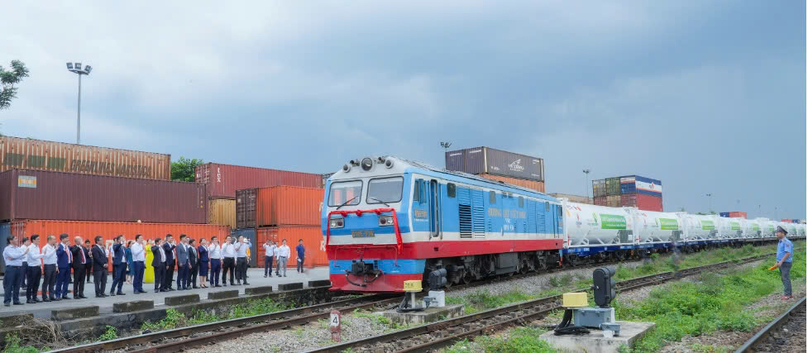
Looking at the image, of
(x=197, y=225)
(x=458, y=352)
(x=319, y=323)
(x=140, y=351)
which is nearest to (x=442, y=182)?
(x=319, y=323)

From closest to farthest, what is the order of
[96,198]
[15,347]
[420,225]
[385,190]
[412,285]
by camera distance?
[15,347]
[412,285]
[420,225]
[385,190]
[96,198]

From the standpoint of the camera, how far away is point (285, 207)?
100 feet

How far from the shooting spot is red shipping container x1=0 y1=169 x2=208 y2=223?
2406 centimetres

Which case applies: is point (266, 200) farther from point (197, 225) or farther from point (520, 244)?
point (520, 244)

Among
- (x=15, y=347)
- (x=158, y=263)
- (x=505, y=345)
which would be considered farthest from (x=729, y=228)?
(x=15, y=347)

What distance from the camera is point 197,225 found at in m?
28.6

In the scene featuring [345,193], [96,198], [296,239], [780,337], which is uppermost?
[96,198]

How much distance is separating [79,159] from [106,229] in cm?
623

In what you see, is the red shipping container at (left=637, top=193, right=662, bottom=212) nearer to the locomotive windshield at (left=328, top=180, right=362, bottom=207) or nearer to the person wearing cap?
the person wearing cap

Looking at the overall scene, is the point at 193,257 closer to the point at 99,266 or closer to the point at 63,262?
the point at 99,266

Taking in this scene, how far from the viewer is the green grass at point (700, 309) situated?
31.3 feet

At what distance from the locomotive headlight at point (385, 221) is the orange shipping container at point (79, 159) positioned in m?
21.4

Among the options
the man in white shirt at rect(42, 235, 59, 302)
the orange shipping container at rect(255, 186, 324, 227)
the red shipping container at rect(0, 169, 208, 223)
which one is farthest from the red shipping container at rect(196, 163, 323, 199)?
the man in white shirt at rect(42, 235, 59, 302)

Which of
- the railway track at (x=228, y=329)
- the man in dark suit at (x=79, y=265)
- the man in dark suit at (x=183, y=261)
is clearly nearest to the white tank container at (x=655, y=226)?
the railway track at (x=228, y=329)
